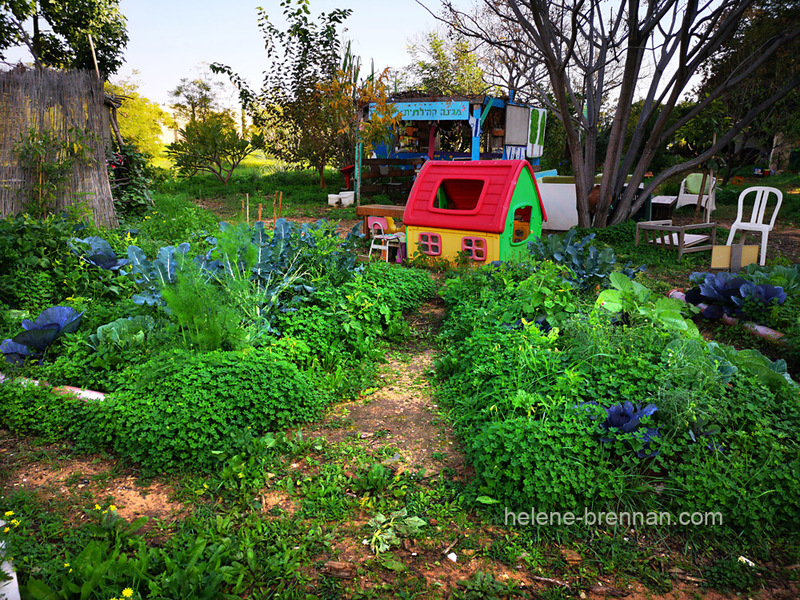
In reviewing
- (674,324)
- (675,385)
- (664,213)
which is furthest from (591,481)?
(664,213)

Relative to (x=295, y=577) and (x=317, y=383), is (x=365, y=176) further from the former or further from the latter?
(x=295, y=577)

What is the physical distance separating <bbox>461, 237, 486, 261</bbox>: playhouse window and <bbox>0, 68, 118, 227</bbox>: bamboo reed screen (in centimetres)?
507

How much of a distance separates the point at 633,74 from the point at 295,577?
907cm

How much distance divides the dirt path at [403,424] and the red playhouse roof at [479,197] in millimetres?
2669

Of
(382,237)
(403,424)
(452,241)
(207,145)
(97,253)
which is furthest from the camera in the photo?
(207,145)

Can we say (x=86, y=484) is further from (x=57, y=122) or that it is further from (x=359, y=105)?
(x=359, y=105)

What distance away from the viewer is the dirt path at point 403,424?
3.25 meters

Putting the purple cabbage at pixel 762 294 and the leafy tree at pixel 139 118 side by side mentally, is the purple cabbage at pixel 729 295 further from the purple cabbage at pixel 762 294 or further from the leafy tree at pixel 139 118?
the leafy tree at pixel 139 118

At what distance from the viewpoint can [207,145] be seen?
52.9 feet

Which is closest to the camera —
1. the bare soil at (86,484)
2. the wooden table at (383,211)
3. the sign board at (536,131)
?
the bare soil at (86,484)

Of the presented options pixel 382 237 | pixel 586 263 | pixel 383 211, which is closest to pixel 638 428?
pixel 586 263

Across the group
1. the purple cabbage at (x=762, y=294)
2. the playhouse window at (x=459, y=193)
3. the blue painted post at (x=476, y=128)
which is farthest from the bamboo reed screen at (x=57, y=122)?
the blue painted post at (x=476, y=128)

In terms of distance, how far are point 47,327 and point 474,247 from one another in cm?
467

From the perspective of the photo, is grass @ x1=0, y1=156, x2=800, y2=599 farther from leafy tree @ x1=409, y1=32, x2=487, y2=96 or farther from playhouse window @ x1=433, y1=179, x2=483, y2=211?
leafy tree @ x1=409, y1=32, x2=487, y2=96
